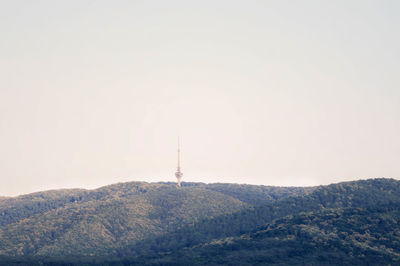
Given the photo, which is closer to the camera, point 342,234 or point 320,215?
point 342,234

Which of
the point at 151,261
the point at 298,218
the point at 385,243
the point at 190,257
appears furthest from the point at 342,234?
the point at 151,261

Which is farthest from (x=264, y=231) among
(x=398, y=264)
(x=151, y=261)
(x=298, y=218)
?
(x=398, y=264)

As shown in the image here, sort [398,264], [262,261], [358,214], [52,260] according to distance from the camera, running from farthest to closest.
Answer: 1. [358,214]
2. [52,260]
3. [262,261]
4. [398,264]

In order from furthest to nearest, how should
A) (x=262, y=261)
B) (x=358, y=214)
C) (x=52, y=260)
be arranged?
(x=358, y=214) → (x=52, y=260) → (x=262, y=261)

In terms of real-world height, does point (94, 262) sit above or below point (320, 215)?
below

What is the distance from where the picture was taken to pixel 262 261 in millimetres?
146750

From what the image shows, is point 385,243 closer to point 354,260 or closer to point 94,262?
point 354,260

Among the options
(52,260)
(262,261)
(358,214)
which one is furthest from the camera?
(358,214)

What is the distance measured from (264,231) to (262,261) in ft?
100

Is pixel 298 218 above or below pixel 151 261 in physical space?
above

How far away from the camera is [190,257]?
520 feet

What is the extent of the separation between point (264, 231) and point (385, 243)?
39212 millimetres

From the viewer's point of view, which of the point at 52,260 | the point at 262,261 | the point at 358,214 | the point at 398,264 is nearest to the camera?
the point at 398,264

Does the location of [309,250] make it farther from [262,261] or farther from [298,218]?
[298,218]
